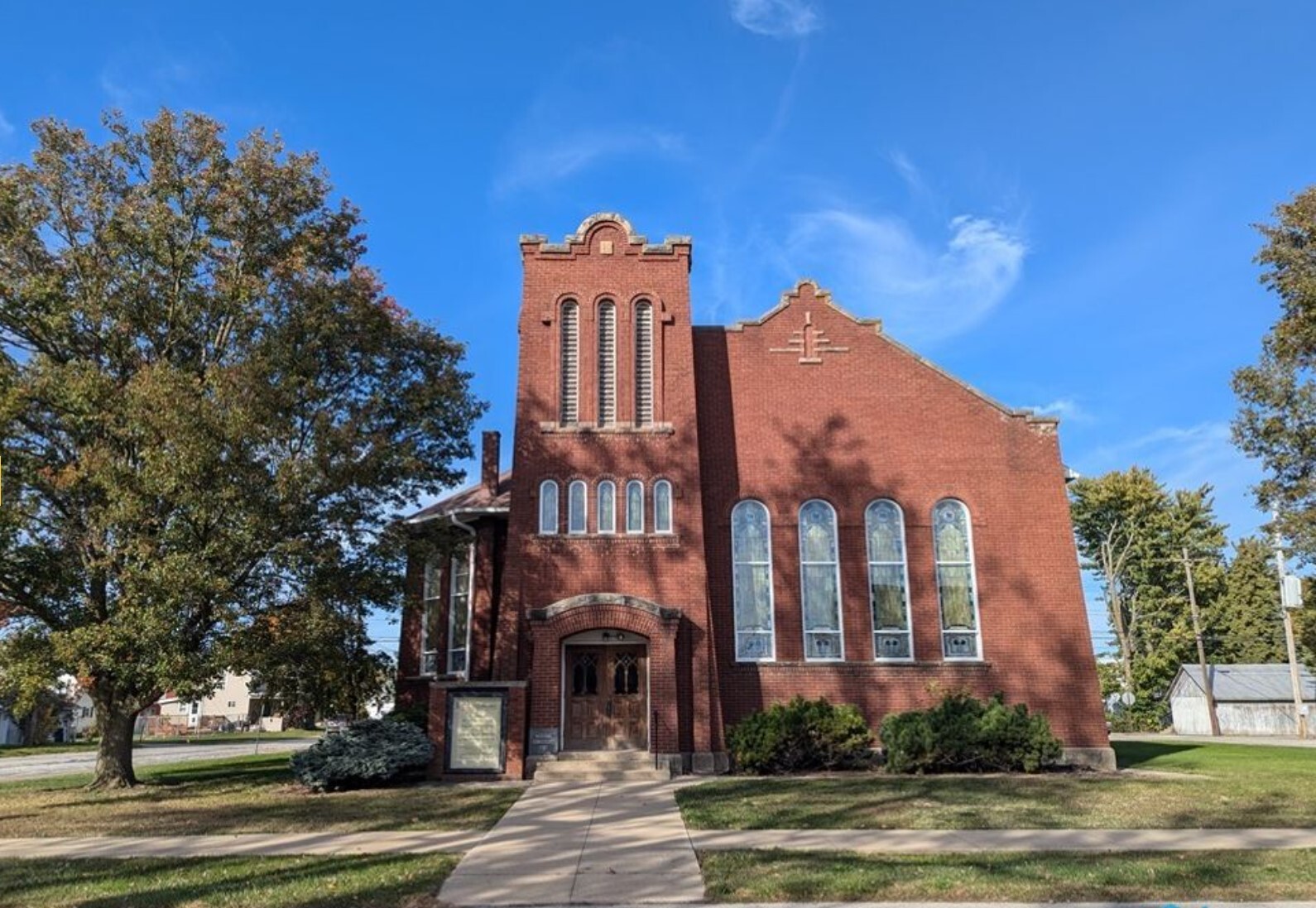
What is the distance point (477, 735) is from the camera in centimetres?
1686

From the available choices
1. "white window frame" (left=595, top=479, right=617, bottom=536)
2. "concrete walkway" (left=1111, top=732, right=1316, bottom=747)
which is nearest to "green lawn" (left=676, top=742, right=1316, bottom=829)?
"white window frame" (left=595, top=479, right=617, bottom=536)

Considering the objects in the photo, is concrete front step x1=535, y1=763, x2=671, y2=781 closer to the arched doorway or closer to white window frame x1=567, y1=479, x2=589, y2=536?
the arched doorway

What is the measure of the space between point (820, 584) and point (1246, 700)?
41258 millimetres

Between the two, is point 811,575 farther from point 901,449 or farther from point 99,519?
point 99,519

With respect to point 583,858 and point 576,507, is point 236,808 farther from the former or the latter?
point 576,507

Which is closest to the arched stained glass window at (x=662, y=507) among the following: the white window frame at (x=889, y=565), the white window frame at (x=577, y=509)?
the white window frame at (x=577, y=509)

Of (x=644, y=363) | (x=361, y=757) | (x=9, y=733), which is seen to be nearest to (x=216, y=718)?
(x=9, y=733)

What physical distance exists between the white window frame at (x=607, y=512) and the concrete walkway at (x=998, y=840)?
8902 mm

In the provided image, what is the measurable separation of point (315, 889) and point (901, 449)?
16.0 m

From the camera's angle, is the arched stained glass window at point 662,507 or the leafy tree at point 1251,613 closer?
the arched stained glass window at point 662,507

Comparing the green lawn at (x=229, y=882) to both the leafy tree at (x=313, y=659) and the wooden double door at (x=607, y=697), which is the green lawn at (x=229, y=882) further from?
the wooden double door at (x=607, y=697)

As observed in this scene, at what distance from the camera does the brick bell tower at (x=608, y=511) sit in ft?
58.5

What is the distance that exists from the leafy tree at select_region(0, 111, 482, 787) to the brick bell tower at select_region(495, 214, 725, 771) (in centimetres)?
255

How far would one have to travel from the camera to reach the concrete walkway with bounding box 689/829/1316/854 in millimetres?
9469
